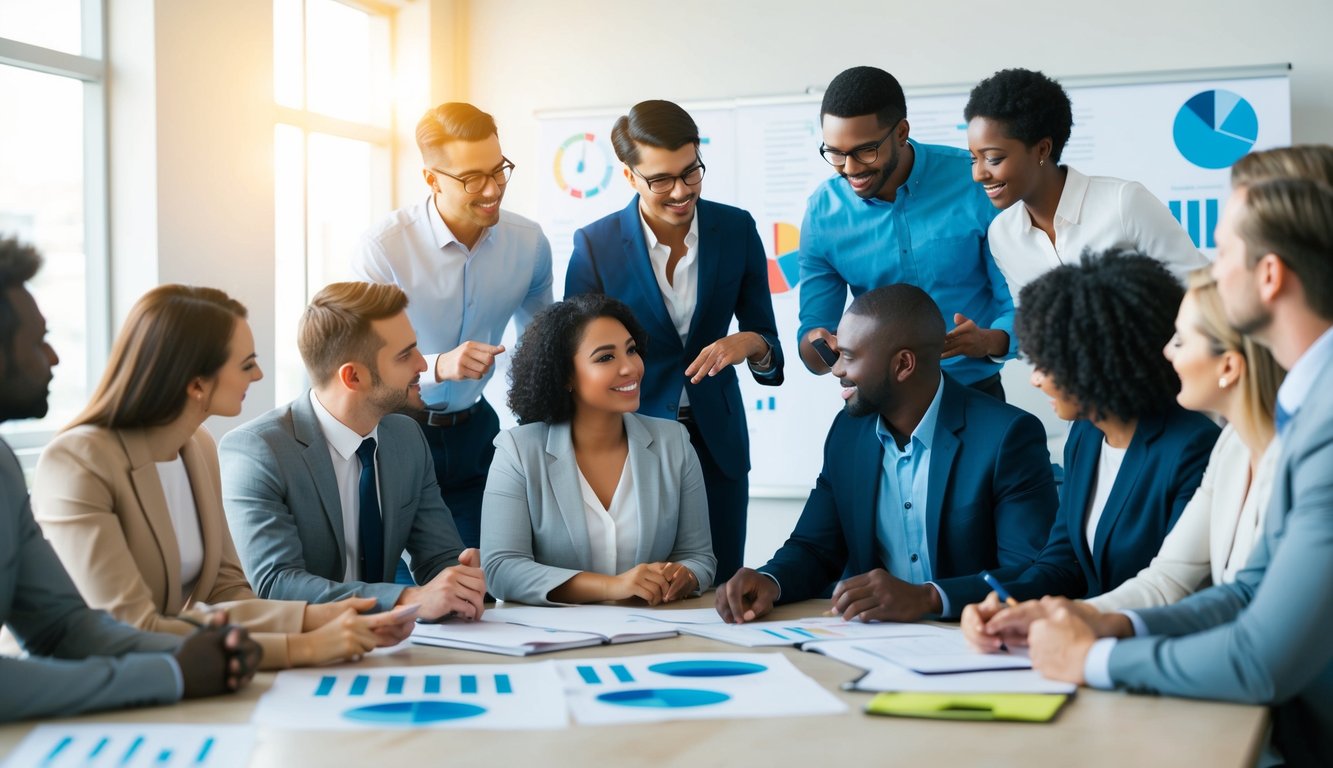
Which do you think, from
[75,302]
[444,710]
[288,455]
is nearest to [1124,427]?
[444,710]

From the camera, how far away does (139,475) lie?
7.43 feet

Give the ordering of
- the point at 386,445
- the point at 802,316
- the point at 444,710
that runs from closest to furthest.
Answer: the point at 444,710 < the point at 386,445 < the point at 802,316

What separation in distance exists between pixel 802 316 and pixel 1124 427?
146 centimetres

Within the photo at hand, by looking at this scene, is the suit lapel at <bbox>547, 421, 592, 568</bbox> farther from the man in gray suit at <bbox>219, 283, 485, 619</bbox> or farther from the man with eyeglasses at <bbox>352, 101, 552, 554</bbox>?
the man with eyeglasses at <bbox>352, 101, 552, 554</bbox>

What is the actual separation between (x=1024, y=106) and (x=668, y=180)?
98 centimetres

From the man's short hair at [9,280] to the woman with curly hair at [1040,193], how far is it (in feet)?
7.60

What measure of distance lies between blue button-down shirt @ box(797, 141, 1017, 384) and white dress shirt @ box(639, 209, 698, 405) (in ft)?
1.30

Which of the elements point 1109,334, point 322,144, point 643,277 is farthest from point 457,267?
point 322,144

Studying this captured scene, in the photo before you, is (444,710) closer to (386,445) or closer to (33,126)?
(386,445)

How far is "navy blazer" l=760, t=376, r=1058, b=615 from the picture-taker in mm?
2732

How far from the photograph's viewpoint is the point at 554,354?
315cm

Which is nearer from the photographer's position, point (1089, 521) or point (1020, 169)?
point (1089, 521)

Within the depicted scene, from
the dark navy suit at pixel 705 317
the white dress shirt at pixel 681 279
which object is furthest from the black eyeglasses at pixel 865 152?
the white dress shirt at pixel 681 279

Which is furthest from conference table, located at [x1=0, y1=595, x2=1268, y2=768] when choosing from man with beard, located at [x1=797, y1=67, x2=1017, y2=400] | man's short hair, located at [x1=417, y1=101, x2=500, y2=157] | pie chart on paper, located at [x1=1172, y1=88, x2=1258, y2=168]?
pie chart on paper, located at [x1=1172, y1=88, x2=1258, y2=168]
